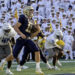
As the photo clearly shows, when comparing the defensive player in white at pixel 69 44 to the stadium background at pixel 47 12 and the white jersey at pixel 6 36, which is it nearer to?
the stadium background at pixel 47 12

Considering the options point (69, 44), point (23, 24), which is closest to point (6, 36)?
point (23, 24)

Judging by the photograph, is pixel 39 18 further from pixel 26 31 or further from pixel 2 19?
pixel 26 31

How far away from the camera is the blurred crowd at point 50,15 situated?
18703 mm

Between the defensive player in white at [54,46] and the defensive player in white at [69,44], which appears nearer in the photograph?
the defensive player in white at [54,46]

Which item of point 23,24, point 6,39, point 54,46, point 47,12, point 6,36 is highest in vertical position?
point 23,24

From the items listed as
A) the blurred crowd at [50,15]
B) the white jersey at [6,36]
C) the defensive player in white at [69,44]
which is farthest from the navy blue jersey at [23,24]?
the defensive player in white at [69,44]

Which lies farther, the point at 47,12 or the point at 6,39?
the point at 47,12

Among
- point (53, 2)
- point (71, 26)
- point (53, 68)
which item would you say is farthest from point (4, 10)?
point (53, 68)

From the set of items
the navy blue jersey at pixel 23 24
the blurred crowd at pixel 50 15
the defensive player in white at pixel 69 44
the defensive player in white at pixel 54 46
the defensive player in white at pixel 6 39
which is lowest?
the defensive player in white at pixel 69 44

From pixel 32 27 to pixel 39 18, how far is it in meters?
10.2

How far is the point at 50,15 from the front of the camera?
20.0m

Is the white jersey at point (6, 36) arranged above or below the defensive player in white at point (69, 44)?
above

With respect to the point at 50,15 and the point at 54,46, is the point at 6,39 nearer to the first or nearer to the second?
the point at 54,46

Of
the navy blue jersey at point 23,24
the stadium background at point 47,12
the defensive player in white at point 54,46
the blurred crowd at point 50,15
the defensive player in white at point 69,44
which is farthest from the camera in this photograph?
the stadium background at point 47,12
